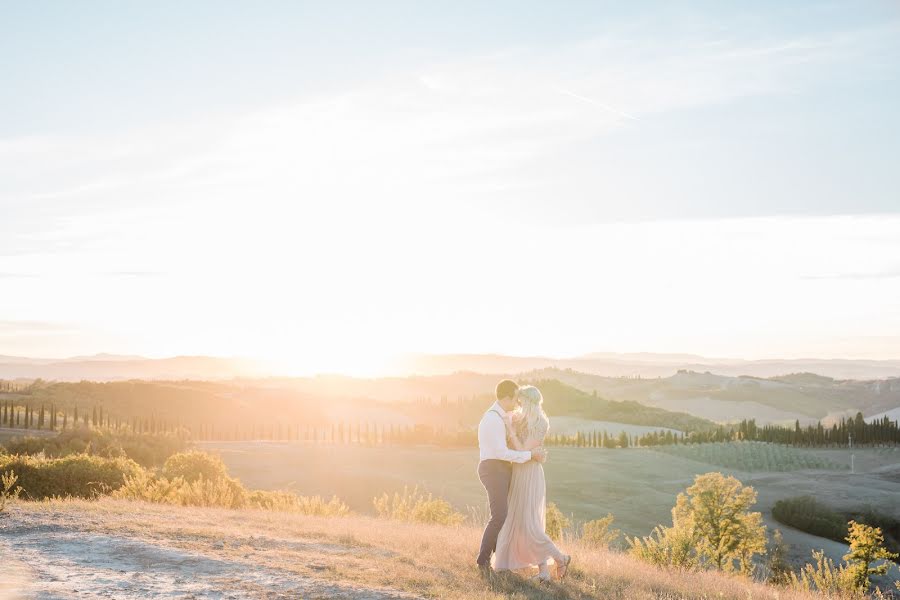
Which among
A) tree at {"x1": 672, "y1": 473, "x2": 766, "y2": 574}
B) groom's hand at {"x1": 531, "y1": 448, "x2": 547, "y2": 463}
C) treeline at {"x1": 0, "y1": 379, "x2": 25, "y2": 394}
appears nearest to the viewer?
groom's hand at {"x1": 531, "y1": 448, "x2": 547, "y2": 463}

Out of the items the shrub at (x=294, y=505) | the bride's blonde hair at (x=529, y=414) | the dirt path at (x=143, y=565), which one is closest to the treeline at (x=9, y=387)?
the shrub at (x=294, y=505)

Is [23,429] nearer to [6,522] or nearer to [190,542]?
[6,522]

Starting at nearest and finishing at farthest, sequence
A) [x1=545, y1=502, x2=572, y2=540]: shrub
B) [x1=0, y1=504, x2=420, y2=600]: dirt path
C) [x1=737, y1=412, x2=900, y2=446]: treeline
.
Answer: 1. [x1=0, y1=504, x2=420, y2=600]: dirt path
2. [x1=545, y1=502, x2=572, y2=540]: shrub
3. [x1=737, y1=412, x2=900, y2=446]: treeline

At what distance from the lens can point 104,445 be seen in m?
27.7

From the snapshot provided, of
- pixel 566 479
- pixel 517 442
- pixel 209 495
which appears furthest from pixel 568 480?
pixel 517 442

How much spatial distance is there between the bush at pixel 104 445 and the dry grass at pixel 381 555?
37.4ft

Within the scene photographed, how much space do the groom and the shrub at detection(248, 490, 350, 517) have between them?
7.29 meters

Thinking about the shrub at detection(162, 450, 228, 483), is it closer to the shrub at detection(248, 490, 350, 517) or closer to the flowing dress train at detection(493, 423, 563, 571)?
the shrub at detection(248, 490, 350, 517)

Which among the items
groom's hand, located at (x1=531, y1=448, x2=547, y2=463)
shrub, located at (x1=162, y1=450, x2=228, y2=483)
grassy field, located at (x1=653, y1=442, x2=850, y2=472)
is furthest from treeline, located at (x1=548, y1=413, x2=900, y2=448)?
groom's hand, located at (x1=531, y1=448, x2=547, y2=463)

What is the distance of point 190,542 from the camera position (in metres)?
11.9

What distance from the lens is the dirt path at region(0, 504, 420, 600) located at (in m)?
9.33

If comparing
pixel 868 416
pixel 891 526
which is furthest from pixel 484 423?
pixel 868 416

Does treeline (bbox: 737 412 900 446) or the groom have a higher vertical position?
the groom

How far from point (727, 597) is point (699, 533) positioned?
19.3ft
